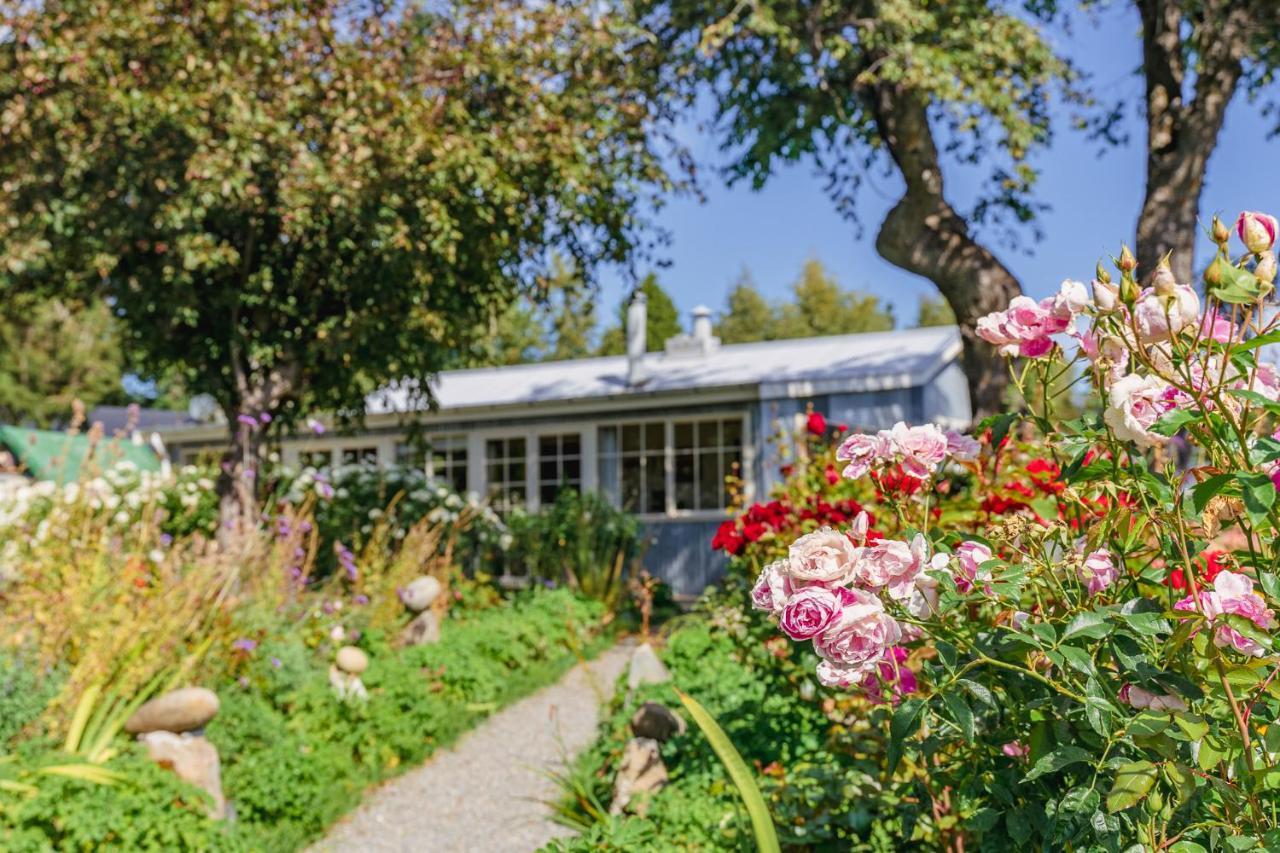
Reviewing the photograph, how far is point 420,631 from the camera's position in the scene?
716 cm

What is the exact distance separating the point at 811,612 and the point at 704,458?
1048 centimetres

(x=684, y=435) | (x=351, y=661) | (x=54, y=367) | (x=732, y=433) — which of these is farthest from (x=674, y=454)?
(x=54, y=367)

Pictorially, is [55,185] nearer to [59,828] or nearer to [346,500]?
[346,500]

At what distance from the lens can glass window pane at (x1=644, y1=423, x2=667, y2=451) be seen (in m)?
12.2

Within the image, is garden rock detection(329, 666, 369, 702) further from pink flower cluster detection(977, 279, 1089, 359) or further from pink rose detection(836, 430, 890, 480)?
pink flower cluster detection(977, 279, 1089, 359)

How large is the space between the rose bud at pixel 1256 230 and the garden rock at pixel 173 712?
4176 mm

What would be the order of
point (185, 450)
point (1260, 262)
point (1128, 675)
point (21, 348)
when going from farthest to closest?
point (21, 348) → point (185, 450) → point (1128, 675) → point (1260, 262)

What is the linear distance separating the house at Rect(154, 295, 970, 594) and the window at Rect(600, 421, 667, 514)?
0.02 m

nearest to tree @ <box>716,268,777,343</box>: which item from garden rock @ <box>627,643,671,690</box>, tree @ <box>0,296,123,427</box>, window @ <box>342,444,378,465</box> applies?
tree @ <box>0,296,123,427</box>

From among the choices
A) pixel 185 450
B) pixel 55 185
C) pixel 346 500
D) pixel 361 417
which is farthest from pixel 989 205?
pixel 185 450

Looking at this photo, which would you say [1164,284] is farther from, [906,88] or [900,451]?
[906,88]

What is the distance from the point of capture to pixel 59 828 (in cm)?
337

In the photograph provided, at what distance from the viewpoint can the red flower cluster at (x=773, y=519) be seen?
3.87 metres

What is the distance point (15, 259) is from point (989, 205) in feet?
28.1
